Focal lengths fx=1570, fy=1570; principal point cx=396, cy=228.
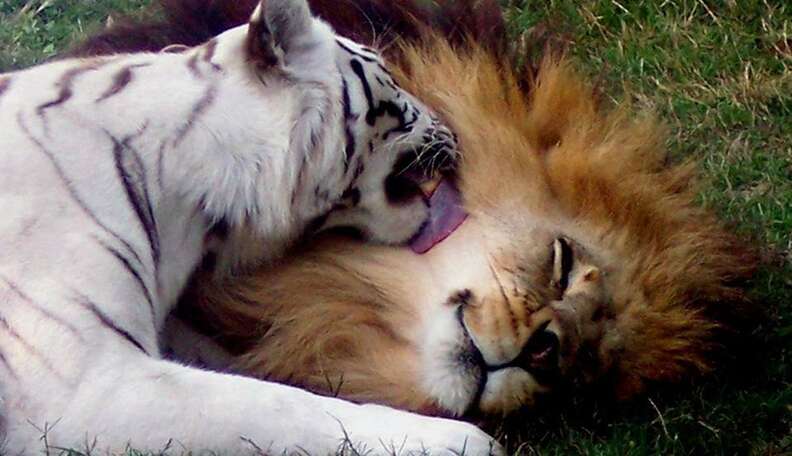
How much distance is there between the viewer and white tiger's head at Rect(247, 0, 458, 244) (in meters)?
3.21

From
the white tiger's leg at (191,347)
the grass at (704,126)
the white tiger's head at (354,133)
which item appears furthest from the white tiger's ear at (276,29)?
the grass at (704,126)

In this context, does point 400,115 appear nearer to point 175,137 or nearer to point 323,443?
point 175,137

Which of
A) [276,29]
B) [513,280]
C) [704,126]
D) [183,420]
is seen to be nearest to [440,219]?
[513,280]

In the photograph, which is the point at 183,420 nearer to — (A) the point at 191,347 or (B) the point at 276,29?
(A) the point at 191,347

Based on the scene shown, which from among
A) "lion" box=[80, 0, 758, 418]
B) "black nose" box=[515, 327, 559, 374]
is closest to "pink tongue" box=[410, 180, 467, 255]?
"lion" box=[80, 0, 758, 418]

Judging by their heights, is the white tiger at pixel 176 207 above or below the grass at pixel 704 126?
above

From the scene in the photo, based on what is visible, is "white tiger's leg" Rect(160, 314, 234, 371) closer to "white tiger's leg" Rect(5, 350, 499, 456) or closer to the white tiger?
the white tiger

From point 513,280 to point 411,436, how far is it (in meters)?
0.46

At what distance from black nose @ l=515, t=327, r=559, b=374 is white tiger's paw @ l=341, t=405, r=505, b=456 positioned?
0.21 m

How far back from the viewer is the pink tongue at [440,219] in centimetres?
329

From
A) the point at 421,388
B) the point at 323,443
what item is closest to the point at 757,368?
the point at 421,388

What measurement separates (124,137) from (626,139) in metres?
1.14

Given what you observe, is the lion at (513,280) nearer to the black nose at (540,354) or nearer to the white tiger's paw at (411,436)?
the black nose at (540,354)

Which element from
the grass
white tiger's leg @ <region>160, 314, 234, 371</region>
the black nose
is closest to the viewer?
the black nose
